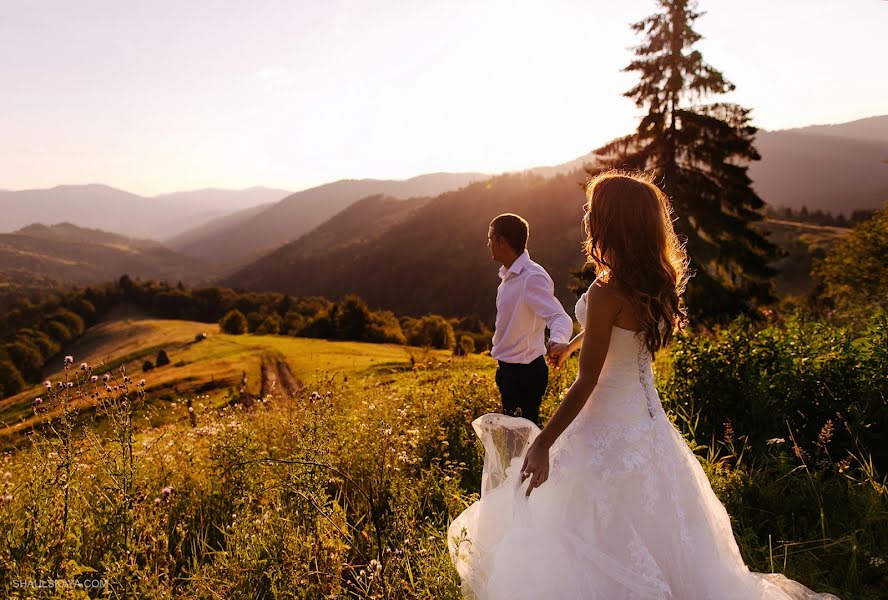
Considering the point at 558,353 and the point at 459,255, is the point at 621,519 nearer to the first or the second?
the point at 558,353

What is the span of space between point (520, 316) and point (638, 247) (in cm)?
214

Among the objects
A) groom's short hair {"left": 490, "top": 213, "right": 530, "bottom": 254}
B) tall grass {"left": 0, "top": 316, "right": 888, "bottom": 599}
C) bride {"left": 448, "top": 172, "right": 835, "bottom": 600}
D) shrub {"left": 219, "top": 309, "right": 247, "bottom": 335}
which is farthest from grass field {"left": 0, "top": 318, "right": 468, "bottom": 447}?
shrub {"left": 219, "top": 309, "right": 247, "bottom": 335}

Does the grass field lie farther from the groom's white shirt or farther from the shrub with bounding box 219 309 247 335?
the shrub with bounding box 219 309 247 335

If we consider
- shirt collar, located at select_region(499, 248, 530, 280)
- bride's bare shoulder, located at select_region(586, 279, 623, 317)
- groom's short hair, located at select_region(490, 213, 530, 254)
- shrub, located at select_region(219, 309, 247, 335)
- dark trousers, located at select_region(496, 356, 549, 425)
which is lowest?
shrub, located at select_region(219, 309, 247, 335)

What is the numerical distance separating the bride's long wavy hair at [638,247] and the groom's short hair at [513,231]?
197 centimetres

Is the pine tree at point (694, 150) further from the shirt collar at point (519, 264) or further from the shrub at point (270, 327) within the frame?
the shrub at point (270, 327)

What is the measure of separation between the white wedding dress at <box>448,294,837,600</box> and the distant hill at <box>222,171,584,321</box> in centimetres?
10385

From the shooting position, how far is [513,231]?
Answer: 479cm

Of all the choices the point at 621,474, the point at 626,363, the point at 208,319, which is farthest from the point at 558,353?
the point at 208,319

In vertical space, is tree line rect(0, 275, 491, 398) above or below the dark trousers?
below

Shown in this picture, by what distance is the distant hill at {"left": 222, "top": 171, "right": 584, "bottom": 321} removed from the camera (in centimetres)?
12150

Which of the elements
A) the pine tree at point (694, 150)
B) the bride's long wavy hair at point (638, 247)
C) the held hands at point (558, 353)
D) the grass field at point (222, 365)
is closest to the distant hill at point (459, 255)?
the grass field at point (222, 365)

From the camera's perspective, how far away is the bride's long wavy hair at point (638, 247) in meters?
2.68

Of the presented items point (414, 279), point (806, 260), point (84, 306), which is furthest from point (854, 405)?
point (84, 306)
